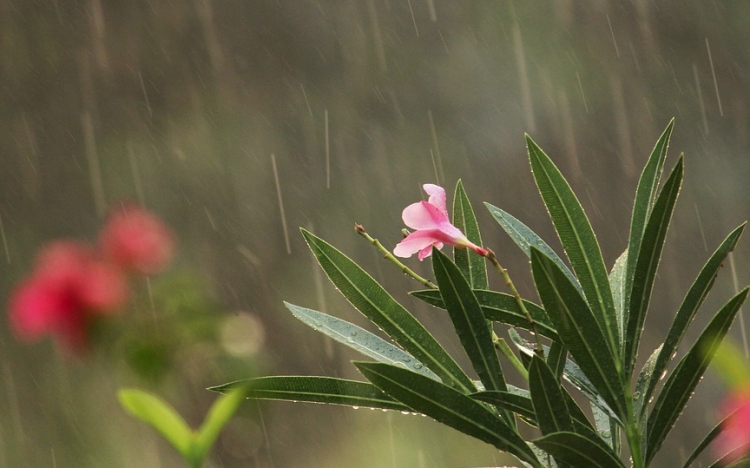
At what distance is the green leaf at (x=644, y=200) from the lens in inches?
22.2

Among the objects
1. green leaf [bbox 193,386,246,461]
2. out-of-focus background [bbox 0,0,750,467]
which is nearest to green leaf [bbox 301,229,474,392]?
green leaf [bbox 193,386,246,461]

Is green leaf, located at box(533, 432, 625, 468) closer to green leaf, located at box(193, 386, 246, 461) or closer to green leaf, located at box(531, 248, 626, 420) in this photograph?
green leaf, located at box(531, 248, 626, 420)

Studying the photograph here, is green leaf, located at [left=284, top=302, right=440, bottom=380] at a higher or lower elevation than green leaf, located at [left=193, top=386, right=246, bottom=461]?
lower

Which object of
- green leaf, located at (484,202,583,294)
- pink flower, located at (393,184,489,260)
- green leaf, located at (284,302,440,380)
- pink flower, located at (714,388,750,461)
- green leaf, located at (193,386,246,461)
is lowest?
pink flower, located at (714,388,750,461)

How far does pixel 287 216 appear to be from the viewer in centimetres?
448

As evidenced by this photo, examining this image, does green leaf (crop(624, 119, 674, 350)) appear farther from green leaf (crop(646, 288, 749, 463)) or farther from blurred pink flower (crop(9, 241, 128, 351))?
blurred pink flower (crop(9, 241, 128, 351))

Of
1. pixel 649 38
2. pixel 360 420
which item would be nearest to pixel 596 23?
pixel 649 38

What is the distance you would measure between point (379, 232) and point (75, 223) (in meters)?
1.56

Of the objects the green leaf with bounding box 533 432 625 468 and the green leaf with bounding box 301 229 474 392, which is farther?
the green leaf with bounding box 301 229 474 392

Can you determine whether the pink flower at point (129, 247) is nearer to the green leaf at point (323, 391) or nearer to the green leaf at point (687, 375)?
the green leaf at point (323, 391)

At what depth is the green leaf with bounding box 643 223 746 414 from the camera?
1.67 feet

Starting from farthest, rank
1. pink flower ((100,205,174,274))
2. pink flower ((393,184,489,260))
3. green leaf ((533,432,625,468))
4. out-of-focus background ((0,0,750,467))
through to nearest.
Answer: out-of-focus background ((0,0,750,467))
pink flower ((100,205,174,274))
pink flower ((393,184,489,260))
green leaf ((533,432,625,468))

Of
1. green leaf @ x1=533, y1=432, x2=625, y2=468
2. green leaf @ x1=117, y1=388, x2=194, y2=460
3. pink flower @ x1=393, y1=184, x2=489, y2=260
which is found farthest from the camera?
pink flower @ x1=393, y1=184, x2=489, y2=260

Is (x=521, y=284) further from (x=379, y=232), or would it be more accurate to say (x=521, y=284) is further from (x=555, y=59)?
(x=555, y=59)
